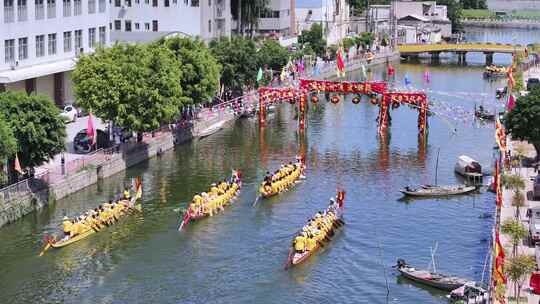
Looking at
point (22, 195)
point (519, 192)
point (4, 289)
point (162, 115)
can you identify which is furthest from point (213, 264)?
point (162, 115)

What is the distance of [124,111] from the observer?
2815 inches

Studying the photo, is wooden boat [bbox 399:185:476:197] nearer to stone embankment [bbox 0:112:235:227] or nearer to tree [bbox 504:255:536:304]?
stone embankment [bbox 0:112:235:227]

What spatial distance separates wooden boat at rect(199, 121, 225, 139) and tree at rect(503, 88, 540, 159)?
2440cm

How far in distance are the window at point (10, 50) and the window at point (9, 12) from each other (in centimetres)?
147

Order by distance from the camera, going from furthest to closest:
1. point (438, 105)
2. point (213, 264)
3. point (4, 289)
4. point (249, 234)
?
point (438, 105), point (249, 234), point (213, 264), point (4, 289)

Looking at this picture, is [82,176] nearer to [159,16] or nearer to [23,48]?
[23,48]

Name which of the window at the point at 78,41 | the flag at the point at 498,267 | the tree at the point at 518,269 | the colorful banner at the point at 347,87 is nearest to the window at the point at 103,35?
the window at the point at 78,41

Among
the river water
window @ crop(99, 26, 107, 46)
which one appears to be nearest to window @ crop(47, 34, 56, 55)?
window @ crop(99, 26, 107, 46)

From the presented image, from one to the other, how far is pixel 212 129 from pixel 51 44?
45.3 ft

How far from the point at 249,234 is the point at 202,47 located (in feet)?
106

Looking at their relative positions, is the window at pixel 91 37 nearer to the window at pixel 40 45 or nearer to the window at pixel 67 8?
the window at pixel 67 8

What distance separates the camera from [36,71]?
265ft

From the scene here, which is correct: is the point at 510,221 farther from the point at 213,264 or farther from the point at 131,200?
the point at 131,200

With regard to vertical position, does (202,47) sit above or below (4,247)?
above
